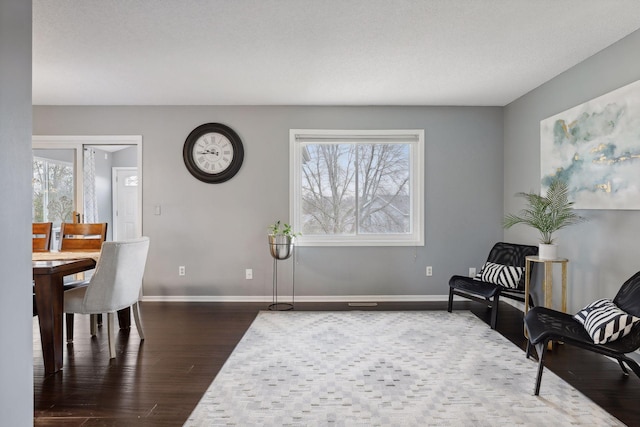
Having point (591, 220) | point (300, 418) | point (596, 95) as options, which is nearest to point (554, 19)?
point (596, 95)

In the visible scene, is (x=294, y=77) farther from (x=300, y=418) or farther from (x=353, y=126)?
(x=300, y=418)

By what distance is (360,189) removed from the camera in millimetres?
5082

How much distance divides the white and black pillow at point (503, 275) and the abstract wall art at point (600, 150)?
3.01ft

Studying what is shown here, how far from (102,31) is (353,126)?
2892mm

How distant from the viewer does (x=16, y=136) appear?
145 centimetres

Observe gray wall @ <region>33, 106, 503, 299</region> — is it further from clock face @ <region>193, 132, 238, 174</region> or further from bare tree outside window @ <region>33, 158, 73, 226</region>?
bare tree outside window @ <region>33, 158, 73, 226</region>

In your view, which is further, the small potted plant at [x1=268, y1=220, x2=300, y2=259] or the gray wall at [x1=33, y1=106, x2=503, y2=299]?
the gray wall at [x1=33, y1=106, x2=503, y2=299]

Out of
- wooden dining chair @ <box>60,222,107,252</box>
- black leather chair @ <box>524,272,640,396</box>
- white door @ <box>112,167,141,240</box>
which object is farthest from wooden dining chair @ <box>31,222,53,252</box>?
black leather chair @ <box>524,272,640,396</box>

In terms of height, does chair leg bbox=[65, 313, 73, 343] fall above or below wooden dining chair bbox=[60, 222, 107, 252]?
below

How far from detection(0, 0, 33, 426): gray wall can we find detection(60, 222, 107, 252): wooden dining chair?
2.62 m

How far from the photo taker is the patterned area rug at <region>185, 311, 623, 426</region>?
87.6 inches

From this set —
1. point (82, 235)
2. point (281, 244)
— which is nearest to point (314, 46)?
point (281, 244)

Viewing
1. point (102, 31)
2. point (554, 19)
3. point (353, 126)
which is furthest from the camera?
point (353, 126)

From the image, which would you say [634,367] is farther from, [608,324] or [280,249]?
[280,249]
